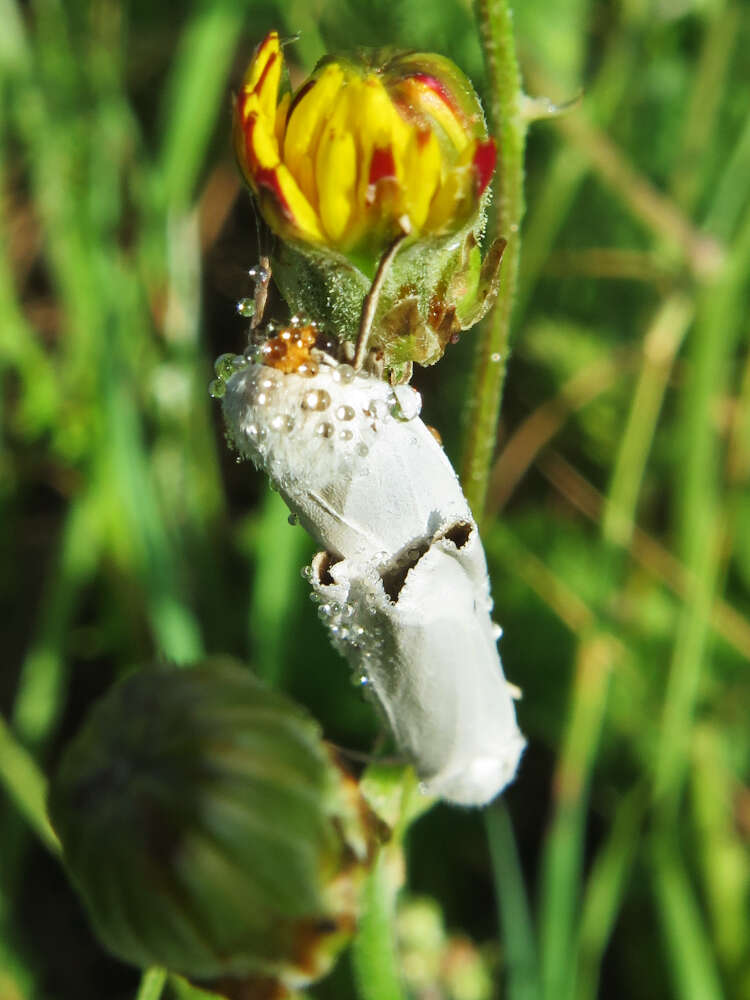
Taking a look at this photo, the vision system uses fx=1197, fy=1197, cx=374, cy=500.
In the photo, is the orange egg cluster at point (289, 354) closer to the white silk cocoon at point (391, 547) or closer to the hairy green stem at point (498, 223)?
the white silk cocoon at point (391, 547)

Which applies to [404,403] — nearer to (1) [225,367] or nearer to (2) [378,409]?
(2) [378,409]

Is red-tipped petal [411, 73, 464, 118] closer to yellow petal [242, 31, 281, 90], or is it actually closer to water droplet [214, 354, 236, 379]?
yellow petal [242, 31, 281, 90]

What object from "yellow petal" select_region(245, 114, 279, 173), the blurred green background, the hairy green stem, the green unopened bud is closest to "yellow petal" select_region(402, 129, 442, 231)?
"yellow petal" select_region(245, 114, 279, 173)

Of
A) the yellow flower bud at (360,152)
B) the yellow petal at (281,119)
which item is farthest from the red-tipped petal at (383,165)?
the yellow petal at (281,119)

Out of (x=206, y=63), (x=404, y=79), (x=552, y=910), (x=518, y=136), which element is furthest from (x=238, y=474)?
(x=404, y=79)

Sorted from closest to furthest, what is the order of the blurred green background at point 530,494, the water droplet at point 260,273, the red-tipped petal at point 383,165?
the red-tipped petal at point 383,165
the water droplet at point 260,273
the blurred green background at point 530,494

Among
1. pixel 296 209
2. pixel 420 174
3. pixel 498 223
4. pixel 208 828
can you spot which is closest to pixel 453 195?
pixel 420 174

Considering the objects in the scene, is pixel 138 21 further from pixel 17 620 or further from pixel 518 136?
pixel 518 136
